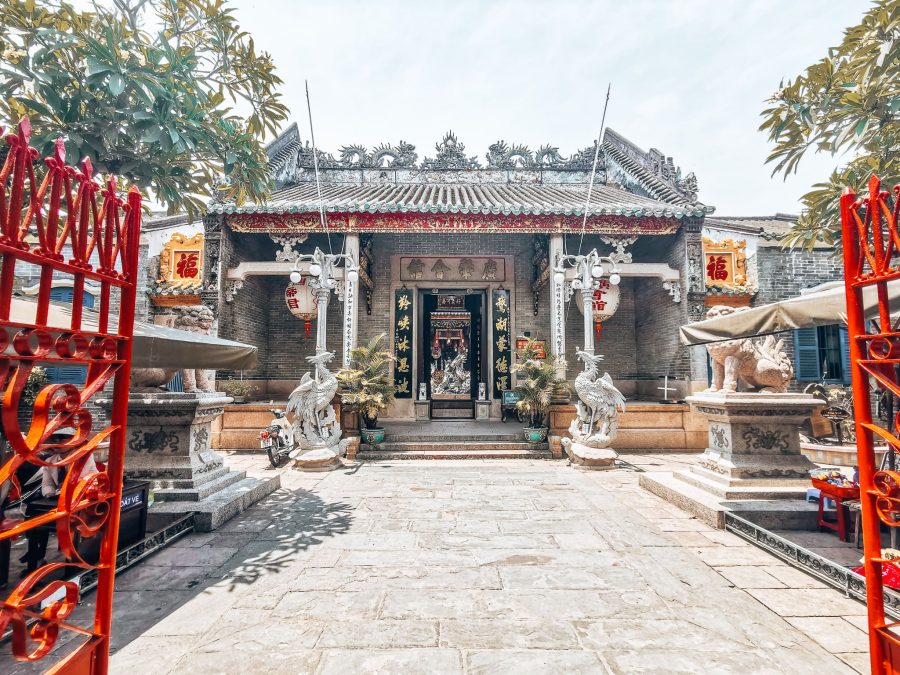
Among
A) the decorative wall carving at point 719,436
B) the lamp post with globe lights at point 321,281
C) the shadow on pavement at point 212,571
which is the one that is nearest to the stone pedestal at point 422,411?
the lamp post with globe lights at point 321,281

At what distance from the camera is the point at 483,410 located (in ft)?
36.3

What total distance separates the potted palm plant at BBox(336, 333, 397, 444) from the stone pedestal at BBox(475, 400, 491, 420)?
360cm

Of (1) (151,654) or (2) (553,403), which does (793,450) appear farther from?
(1) (151,654)

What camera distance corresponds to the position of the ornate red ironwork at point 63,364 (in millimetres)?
1175

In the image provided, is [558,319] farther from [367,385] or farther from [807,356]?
[807,356]

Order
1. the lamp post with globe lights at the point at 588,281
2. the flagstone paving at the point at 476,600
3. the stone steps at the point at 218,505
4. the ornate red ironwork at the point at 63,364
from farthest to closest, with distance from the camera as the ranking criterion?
the lamp post with globe lights at the point at 588,281 → the stone steps at the point at 218,505 → the flagstone paving at the point at 476,600 → the ornate red ironwork at the point at 63,364

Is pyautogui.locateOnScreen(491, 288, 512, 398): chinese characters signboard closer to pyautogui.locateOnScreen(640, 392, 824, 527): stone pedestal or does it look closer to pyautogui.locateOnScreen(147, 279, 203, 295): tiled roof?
pyautogui.locateOnScreen(640, 392, 824, 527): stone pedestal

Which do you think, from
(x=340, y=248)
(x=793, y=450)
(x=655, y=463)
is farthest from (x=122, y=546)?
(x=340, y=248)

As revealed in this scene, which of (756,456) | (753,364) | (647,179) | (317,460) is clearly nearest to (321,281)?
(317,460)

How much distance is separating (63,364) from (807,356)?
12.7m

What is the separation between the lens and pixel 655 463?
713 cm

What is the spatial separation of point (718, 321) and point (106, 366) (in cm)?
472

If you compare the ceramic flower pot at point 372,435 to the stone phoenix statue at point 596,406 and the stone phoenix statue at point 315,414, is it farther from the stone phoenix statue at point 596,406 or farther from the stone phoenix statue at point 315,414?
the stone phoenix statue at point 596,406

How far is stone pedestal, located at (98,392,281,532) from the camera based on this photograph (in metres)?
4.30
